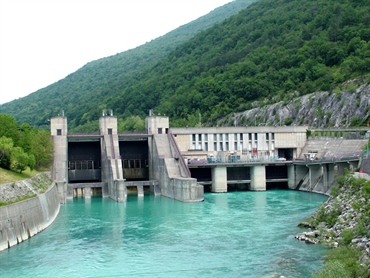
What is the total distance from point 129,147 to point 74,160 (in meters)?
7.33

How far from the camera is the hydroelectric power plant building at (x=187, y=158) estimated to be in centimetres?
6744

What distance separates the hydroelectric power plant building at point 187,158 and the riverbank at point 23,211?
16.5m

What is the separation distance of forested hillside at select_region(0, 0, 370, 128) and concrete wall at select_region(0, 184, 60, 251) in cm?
5741

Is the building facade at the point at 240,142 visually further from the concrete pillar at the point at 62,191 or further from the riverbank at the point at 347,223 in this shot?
the riverbank at the point at 347,223

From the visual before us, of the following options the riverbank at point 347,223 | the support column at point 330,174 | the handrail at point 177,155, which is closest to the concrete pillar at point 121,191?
the handrail at point 177,155

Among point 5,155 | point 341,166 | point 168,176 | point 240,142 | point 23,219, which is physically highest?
point 240,142

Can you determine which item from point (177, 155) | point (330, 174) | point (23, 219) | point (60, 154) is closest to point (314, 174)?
point (330, 174)

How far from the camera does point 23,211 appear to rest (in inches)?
1556

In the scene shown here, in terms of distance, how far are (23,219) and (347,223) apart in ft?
69.7

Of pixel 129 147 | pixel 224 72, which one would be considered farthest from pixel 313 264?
pixel 224 72

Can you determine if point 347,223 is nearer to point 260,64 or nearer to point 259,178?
point 259,178

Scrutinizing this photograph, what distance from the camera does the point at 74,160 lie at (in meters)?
75.8

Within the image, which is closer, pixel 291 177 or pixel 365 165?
pixel 365 165

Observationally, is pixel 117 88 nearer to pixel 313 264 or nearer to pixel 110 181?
pixel 110 181
